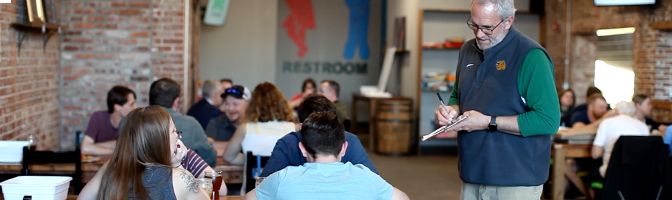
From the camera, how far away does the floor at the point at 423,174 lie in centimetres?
972

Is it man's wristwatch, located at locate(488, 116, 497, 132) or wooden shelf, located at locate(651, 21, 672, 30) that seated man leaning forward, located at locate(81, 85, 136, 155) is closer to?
man's wristwatch, located at locate(488, 116, 497, 132)

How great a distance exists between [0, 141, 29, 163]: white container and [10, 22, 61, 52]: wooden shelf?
1715mm

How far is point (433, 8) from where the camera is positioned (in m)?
13.1

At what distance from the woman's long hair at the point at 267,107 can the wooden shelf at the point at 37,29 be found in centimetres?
201

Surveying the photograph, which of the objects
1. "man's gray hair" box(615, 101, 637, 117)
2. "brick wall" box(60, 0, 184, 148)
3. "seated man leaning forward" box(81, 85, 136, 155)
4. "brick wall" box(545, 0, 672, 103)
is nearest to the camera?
"seated man leaning forward" box(81, 85, 136, 155)

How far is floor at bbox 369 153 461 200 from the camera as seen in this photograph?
31.9 feet

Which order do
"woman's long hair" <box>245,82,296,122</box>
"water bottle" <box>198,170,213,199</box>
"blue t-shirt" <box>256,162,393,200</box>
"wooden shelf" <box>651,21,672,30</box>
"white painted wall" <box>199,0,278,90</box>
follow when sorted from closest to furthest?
1. "blue t-shirt" <box>256,162,393,200</box>
2. "water bottle" <box>198,170,213,199</box>
3. "woman's long hair" <box>245,82,296,122</box>
4. "wooden shelf" <box>651,21,672,30</box>
5. "white painted wall" <box>199,0,278,90</box>

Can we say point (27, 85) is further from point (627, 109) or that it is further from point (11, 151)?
point (627, 109)

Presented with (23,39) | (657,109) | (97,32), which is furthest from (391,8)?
(23,39)

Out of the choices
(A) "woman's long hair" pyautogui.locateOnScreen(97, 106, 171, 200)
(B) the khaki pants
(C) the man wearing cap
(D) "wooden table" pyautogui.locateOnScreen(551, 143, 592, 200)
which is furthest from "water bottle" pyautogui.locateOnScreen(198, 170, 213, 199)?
(D) "wooden table" pyautogui.locateOnScreen(551, 143, 592, 200)

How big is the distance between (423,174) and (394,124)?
2.06 meters

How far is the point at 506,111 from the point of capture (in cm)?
373

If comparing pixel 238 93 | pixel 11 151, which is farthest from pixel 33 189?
pixel 238 93

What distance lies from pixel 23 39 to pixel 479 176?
15.1ft
